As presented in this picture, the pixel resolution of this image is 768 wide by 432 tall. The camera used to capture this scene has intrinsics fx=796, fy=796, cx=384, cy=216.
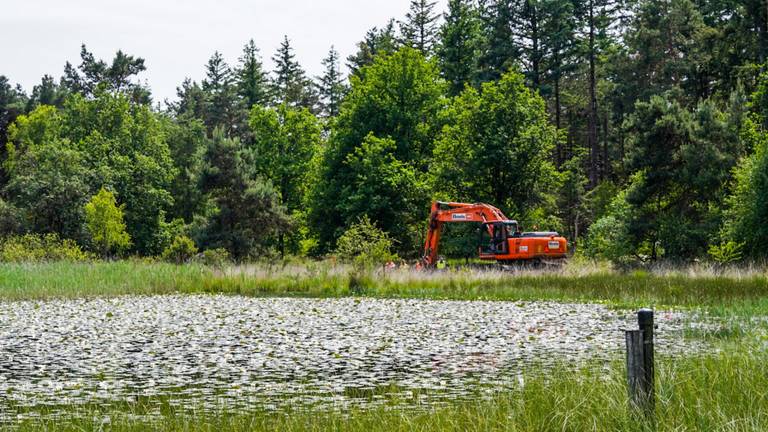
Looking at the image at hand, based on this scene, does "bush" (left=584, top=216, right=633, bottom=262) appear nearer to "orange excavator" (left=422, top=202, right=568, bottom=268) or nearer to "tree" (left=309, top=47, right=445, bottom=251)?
"orange excavator" (left=422, top=202, right=568, bottom=268)

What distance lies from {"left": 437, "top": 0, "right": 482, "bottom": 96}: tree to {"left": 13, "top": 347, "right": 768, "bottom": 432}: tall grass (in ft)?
153

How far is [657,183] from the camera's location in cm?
3291

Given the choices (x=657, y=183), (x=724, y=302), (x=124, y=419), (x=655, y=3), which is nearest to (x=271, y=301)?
(x=724, y=302)

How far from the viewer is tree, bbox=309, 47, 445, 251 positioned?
44469 mm

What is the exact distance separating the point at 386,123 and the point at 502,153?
373 inches

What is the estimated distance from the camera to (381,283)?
25.2m

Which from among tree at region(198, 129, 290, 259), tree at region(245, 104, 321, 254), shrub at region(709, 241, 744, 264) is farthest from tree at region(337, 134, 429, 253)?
shrub at region(709, 241, 744, 264)

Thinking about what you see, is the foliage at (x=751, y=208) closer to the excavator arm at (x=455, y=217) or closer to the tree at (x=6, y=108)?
the excavator arm at (x=455, y=217)

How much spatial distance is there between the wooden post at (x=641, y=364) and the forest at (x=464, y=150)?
79.8 ft

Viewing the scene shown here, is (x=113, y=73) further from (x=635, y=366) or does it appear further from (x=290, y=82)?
(x=635, y=366)

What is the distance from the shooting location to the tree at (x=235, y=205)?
4384 centimetres

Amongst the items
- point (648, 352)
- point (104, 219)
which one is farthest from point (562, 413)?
point (104, 219)

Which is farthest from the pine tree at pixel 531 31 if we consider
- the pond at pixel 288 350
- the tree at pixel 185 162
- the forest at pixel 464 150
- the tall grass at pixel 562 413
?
the tall grass at pixel 562 413

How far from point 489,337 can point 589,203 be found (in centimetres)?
4052
